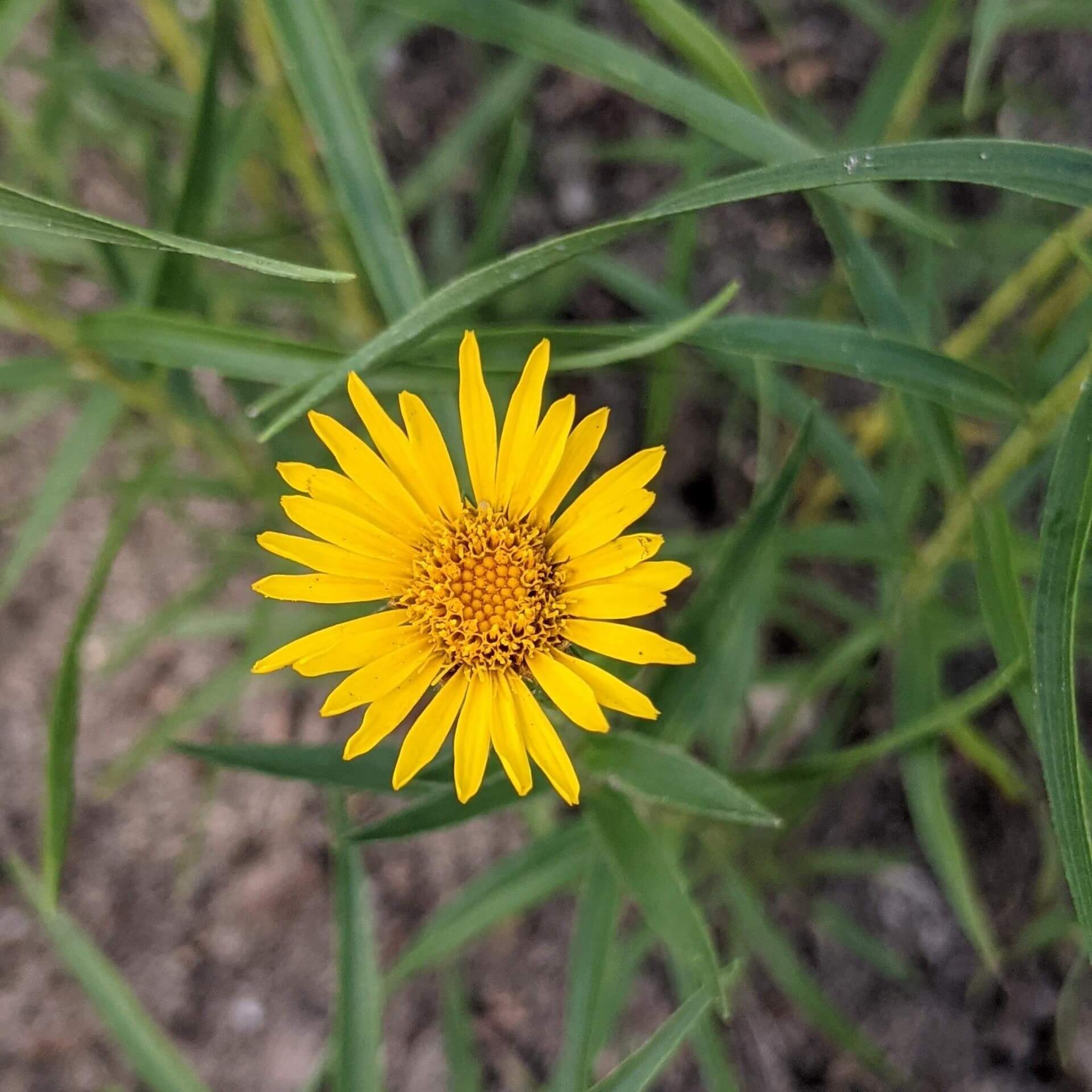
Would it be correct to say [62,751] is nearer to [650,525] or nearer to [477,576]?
[477,576]

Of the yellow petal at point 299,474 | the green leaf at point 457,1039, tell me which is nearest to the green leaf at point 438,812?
the yellow petal at point 299,474

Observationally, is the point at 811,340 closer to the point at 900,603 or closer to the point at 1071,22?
the point at 900,603

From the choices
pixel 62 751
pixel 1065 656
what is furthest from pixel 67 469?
pixel 1065 656

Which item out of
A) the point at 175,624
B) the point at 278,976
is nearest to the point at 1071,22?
the point at 175,624

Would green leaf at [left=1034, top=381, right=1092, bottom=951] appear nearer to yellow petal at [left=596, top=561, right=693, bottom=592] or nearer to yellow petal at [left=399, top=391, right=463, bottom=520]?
yellow petal at [left=596, top=561, right=693, bottom=592]

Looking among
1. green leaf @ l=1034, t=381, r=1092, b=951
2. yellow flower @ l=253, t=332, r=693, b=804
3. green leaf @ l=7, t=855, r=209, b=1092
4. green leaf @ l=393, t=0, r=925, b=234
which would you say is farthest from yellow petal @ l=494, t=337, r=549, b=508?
green leaf @ l=7, t=855, r=209, b=1092
